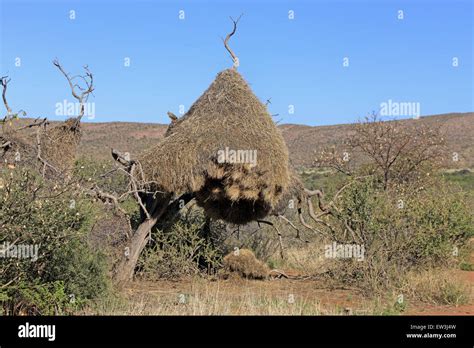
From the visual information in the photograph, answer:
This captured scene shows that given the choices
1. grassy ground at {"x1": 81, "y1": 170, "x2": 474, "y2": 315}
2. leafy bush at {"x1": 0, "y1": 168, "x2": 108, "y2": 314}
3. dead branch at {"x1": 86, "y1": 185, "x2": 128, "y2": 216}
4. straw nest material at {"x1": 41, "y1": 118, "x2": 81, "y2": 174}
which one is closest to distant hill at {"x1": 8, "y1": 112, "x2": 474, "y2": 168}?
straw nest material at {"x1": 41, "y1": 118, "x2": 81, "y2": 174}

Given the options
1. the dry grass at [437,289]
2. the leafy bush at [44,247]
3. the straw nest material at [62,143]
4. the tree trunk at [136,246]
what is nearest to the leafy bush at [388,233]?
the dry grass at [437,289]

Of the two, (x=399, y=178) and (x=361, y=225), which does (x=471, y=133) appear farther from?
(x=361, y=225)

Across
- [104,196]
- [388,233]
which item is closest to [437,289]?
[388,233]

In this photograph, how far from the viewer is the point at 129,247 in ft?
33.2

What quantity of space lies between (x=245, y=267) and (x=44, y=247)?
454 cm

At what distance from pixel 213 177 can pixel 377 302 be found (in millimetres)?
3053

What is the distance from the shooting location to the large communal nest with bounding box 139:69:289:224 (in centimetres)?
925

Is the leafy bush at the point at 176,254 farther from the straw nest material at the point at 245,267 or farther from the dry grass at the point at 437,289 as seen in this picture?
the dry grass at the point at 437,289

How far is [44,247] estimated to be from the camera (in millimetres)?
7074

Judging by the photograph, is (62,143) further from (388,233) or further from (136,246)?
(388,233)

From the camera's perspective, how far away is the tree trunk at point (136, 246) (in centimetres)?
988

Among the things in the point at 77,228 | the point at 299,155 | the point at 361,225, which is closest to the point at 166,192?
the point at 77,228

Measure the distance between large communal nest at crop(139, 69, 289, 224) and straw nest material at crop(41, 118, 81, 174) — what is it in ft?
5.46

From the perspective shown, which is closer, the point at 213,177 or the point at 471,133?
the point at 213,177
